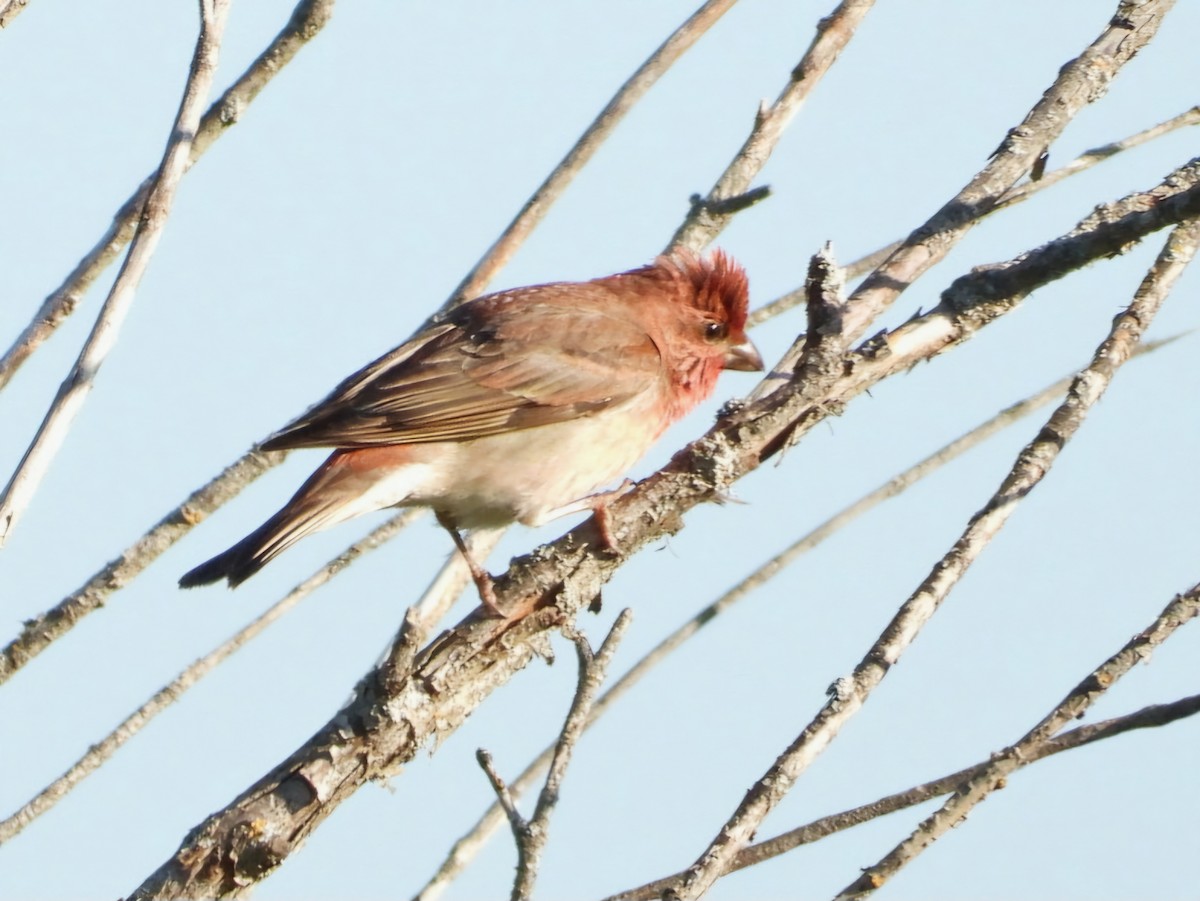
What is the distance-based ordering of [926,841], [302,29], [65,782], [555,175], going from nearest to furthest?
[926,841] → [65,782] → [302,29] → [555,175]

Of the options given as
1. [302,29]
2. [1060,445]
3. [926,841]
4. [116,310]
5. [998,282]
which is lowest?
[926,841]

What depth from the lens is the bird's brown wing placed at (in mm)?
6570

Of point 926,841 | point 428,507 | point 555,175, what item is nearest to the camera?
point 926,841

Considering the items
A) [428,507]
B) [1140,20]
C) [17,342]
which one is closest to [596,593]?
[428,507]

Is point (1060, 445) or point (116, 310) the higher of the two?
point (116, 310)

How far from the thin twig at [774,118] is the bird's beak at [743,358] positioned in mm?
1819

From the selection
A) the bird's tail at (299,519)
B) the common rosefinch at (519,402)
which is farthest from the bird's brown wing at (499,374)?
the bird's tail at (299,519)

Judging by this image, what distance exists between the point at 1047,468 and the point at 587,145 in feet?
7.48

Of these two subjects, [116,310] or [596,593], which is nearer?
[116,310]

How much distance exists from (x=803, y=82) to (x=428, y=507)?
2.29m

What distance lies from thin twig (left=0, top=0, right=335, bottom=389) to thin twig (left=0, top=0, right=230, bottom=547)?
64cm

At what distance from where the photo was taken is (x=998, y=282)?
15.3ft

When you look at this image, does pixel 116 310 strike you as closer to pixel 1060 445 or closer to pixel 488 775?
pixel 488 775

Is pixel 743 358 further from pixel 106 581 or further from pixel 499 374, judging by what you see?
pixel 106 581
